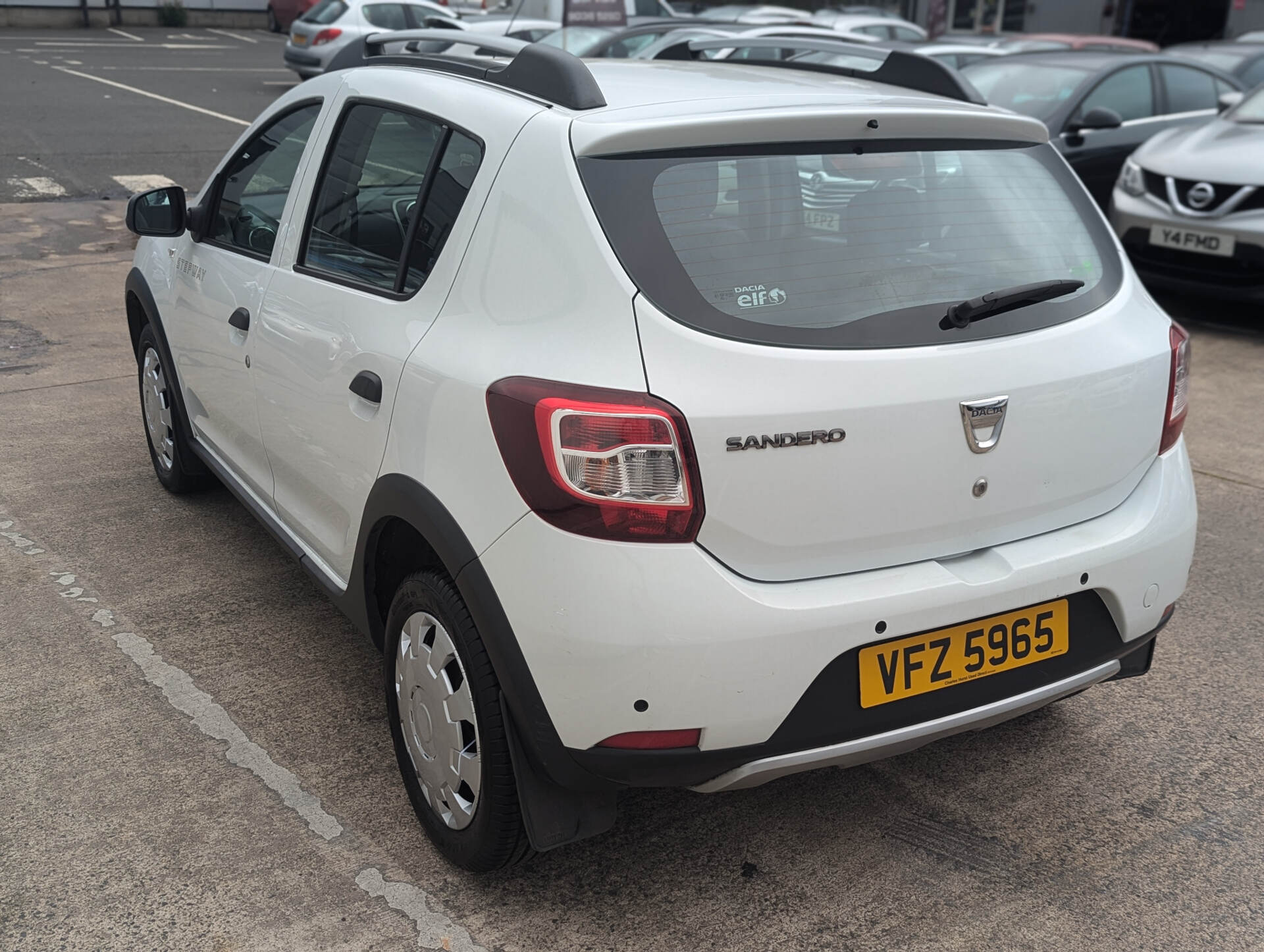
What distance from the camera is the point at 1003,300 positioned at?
2408 millimetres

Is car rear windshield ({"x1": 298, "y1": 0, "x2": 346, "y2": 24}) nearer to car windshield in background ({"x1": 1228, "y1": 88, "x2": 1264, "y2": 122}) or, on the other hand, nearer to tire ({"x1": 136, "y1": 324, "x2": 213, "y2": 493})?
car windshield in background ({"x1": 1228, "y1": 88, "x2": 1264, "y2": 122})

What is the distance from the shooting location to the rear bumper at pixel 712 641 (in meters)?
2.09

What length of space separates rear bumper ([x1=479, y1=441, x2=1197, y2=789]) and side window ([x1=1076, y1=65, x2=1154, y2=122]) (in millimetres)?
7315

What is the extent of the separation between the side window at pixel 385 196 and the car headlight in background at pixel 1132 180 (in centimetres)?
597

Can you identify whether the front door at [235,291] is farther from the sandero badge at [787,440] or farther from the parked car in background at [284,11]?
the parked car in background at [284,11]

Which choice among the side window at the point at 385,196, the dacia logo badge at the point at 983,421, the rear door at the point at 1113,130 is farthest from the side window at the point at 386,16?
the dacia logo badge at the point at 983,421

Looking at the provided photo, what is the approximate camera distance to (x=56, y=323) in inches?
272

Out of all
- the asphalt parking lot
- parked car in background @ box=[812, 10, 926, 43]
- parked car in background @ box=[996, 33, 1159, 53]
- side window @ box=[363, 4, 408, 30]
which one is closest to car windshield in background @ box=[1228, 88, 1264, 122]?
parked car in background @ box=[996, 33, 1159, 53]

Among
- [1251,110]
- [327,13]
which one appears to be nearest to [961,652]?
[1251,110]

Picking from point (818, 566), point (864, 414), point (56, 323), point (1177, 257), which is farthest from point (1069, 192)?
point (56, 323)

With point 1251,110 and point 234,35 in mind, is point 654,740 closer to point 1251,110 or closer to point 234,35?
point 1251,110

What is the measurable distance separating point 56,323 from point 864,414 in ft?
19.8

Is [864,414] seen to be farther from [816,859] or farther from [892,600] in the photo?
[816,859]

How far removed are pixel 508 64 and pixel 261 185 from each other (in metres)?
1.19
